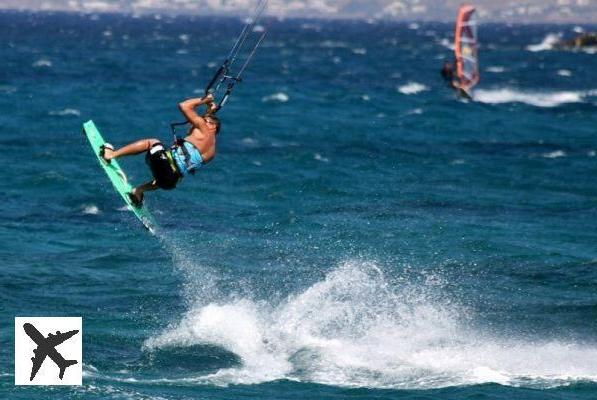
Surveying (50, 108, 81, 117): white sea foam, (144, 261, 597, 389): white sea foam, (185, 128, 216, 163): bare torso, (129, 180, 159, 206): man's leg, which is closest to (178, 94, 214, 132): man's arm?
(185, 128, 216, 163): bare torso

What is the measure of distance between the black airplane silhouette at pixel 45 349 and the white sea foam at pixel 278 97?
50.2 metres

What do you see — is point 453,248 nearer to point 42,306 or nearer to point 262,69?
point 42,306

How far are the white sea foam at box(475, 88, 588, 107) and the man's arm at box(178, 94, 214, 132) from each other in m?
54.5

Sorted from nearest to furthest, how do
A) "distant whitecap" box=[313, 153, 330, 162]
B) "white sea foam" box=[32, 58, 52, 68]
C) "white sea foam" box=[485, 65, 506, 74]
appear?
"distant whitecap" box=[313, 153, 330, 162]
"white sea foam" box=[32, 58, 52, 68]
"white sea foam" box=[485, 65, 506, 74]

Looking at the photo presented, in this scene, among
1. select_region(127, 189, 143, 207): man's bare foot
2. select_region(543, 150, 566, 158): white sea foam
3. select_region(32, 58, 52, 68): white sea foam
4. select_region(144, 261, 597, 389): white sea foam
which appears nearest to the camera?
select_region(127, 189, 143, 207): man's bare foot

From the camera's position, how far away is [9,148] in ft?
158

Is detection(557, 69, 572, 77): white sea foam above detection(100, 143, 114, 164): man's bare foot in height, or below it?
above

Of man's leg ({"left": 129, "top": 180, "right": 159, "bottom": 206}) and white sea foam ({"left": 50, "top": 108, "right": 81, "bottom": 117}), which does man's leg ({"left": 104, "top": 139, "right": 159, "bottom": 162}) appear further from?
white sea foam ({"left": 50, "top": 108, "right": 81, "bottom": 117})

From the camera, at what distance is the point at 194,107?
20219 mm

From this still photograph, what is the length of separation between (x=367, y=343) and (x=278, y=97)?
48.5 metres

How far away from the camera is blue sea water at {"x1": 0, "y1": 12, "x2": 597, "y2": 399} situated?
2297cm

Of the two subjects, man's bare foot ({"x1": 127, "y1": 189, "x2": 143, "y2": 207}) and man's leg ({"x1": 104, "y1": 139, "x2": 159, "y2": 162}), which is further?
man's bare foot ({"x1": 127, "y1": 189, "x2": 143, "y2": 207})

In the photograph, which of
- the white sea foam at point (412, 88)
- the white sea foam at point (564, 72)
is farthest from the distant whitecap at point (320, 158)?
the white sea foam at point (564, 72)

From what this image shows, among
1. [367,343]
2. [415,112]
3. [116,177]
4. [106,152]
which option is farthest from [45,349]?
[415,112]
